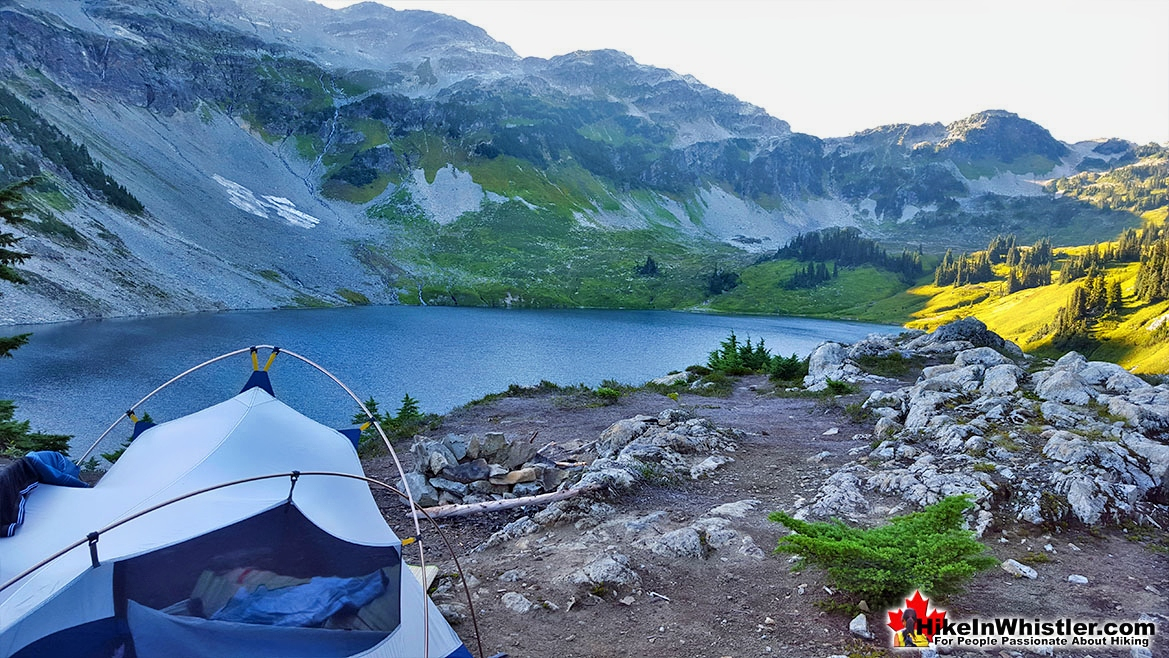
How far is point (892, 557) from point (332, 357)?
4757 cm

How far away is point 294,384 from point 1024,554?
36.6m

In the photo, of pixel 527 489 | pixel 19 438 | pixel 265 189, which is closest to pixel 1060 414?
pixel 527 489

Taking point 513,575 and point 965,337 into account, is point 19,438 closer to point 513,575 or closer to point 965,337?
point 513,575

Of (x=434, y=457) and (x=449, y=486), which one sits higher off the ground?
(x=434, y=457)

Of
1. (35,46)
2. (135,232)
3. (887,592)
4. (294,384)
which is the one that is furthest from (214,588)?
(35,46)

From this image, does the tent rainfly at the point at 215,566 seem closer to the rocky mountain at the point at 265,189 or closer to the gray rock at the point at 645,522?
the gray rock at the point at 645,522

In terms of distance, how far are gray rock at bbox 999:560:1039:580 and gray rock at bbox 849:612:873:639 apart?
3.02m

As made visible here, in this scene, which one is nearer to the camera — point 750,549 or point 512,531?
point 750,549

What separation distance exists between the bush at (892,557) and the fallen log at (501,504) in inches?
201

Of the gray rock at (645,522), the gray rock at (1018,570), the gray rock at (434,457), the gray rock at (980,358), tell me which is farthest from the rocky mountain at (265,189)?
the gray rock at (1018,570)

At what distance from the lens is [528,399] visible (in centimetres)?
2692

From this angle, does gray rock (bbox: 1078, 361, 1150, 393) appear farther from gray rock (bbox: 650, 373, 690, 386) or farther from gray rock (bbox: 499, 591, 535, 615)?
gray rock (bbox: 650, 373, 690, 386)


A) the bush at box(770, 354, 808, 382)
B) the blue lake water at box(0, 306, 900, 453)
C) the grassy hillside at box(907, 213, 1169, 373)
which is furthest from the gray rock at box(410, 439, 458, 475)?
the grassy hillside at box(907, 213, 1169, 373)

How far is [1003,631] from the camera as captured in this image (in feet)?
22.4
